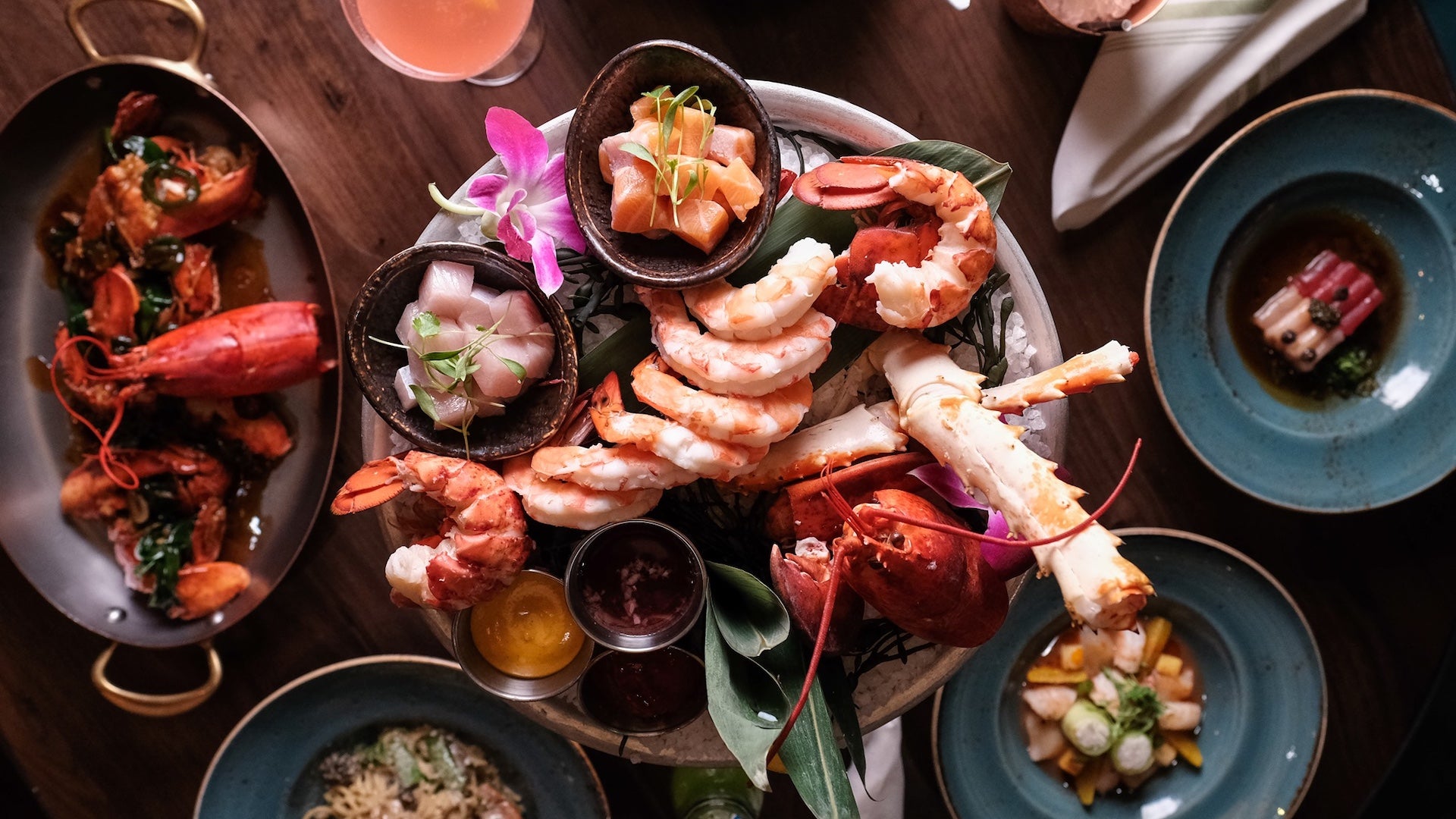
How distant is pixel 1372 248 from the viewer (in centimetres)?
224

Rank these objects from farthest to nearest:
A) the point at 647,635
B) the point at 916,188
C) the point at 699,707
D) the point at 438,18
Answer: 1. the point at 438,18
2. the point at 699,707
3. the point at 647,635
4. the point at 916,188

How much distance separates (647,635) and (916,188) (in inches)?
35.3

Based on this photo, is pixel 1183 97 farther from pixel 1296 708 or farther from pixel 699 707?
pixel 699 707

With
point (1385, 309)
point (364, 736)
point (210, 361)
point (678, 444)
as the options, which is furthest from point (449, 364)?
point (1385, 309)

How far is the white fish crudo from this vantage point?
169 centimetres

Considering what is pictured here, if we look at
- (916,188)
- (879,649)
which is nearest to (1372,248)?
(916,188)

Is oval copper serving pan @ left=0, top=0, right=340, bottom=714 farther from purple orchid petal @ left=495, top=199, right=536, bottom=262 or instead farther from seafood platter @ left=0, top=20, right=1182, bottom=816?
purple orchid petal @ left=495, top=199, right=536, bottom=262

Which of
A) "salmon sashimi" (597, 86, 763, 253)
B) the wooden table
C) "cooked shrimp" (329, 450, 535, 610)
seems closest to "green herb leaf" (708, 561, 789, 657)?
"cooked shrimp" (329, 450, 535, 610)

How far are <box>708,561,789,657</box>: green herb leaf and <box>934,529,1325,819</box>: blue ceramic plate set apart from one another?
745mm

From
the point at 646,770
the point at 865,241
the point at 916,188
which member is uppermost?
the point at 916,188

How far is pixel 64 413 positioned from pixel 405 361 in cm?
101

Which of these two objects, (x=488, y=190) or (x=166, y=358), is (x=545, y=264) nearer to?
(x=488, y=190)

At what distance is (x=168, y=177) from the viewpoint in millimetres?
2062

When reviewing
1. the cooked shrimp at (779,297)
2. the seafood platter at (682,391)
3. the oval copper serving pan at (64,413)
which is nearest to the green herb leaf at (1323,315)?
the seafood platter at (682,391)
